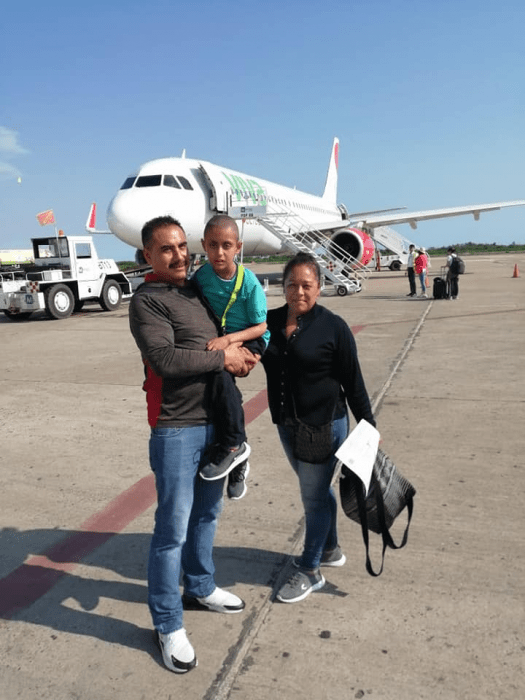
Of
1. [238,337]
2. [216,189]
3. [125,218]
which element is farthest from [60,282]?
[238,337]

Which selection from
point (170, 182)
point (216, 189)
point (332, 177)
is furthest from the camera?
point (332, 177)

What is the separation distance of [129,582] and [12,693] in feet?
2.84

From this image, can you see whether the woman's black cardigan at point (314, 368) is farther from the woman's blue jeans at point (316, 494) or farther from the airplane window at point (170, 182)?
the airplane window at point (170, 182)

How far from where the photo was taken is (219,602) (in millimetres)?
2834

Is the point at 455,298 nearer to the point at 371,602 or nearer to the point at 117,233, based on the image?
the point at 117,233

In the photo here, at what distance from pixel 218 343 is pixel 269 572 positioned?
1.41 metres

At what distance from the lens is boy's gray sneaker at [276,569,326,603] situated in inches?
114

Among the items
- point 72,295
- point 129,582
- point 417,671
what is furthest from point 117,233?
point 417,671

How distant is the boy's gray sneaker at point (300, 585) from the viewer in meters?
2.90

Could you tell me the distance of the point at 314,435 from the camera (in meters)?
2.83

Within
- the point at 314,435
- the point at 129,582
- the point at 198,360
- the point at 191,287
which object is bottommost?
the point at 129,582

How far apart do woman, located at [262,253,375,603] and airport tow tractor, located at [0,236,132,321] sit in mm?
13081

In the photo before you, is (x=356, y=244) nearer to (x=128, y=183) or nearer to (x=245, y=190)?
(x=245, y=190)

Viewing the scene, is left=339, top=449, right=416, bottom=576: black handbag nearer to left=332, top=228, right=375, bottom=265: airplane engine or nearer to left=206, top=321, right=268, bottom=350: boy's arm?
left=206, top=321, right=268, bottom=350: boy's arm
